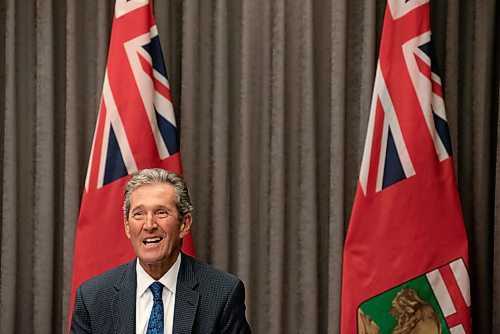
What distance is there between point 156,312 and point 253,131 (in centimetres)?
155

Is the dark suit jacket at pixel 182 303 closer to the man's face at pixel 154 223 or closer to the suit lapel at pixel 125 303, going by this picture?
the suit lapel at pixel 125 303

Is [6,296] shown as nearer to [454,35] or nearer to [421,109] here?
[421,109]

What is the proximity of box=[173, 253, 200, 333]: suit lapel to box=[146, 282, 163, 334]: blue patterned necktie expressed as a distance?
0.05 metres

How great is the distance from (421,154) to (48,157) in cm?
183

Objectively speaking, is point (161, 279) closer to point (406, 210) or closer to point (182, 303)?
point (182, 303)

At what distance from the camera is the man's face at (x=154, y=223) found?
2525 millimetres

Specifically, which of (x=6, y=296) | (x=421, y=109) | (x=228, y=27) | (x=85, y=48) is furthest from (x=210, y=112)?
(x=6, y=296)

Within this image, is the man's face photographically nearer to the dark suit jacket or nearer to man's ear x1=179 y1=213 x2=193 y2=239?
man's ear x1=179 y1=213 x2=193 y2=239

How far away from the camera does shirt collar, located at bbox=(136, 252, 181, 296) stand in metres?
2.59

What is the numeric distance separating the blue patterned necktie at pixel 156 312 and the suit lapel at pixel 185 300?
0.05 metres

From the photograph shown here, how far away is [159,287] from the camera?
2568mm

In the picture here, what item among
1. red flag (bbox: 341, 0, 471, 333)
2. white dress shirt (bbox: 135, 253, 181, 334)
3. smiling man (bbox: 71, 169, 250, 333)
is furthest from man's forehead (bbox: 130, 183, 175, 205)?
red flag (bbox: 341, 0, 471, 333)

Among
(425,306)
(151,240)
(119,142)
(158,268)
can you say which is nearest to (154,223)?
(151,240)

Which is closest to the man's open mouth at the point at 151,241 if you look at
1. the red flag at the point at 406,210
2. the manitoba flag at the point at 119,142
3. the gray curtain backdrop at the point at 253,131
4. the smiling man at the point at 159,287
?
the smiling man at the point at 159,287
